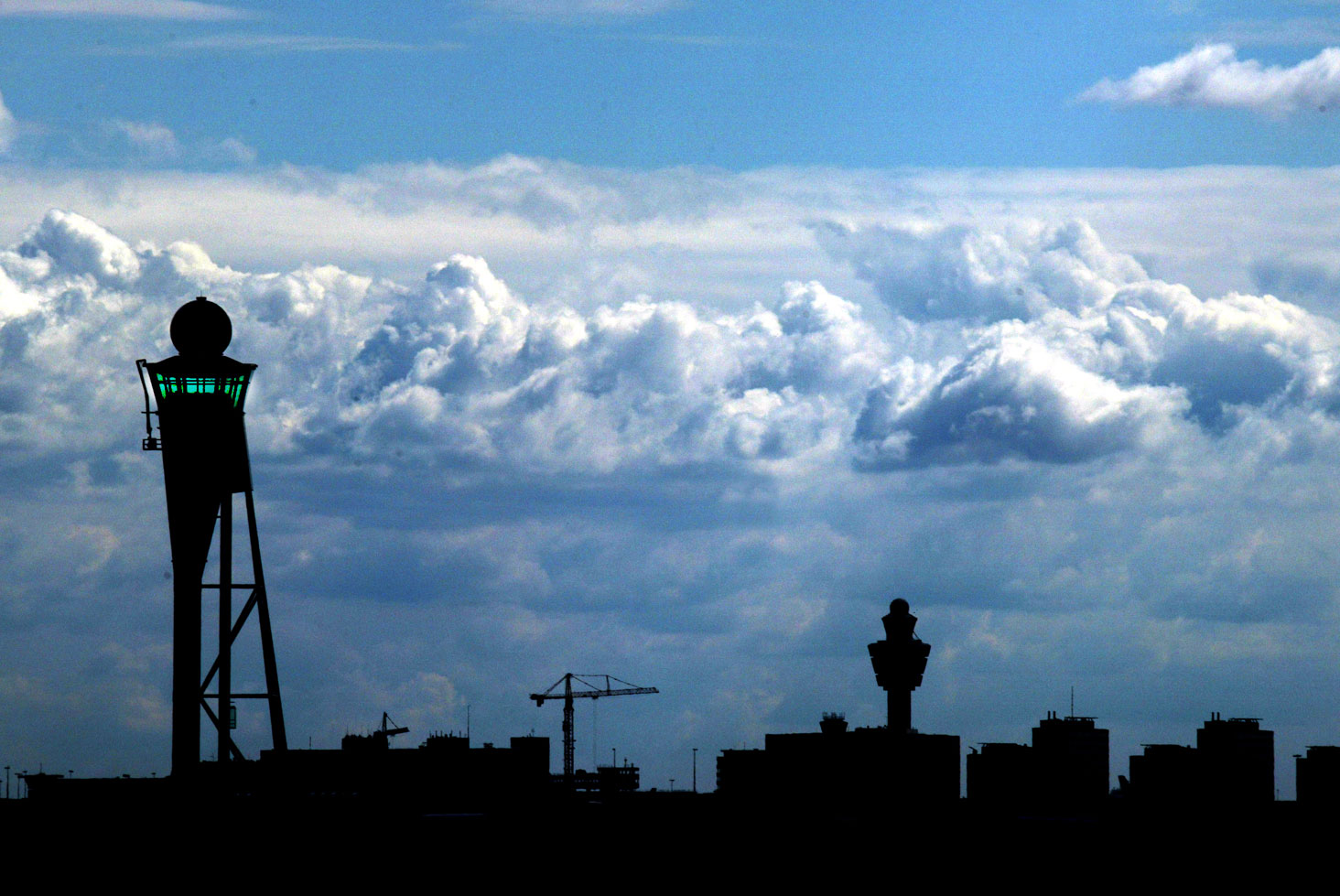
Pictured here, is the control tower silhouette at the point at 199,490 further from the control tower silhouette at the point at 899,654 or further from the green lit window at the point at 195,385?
the control tower silhouette at the point at 899,654

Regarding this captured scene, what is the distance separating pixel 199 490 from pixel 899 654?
31335 millimetres

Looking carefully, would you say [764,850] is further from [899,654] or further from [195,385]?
[195,385]

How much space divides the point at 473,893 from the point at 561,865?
5.13m

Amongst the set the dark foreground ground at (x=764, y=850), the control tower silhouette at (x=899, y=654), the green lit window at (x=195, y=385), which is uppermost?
the green lit window at (x=195, y=385)

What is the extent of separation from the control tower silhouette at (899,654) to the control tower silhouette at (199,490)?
26733mm

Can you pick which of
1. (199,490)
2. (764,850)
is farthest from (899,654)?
(199,490)

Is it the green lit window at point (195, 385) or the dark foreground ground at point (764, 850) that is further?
the dark foreground ground at point (764, 850)

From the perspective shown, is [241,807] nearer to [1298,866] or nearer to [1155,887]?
[1155,887]

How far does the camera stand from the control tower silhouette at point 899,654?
82875 mm

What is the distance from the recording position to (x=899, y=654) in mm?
82938

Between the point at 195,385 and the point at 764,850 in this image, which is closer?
the point at 195,385

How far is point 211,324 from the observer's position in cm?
8175

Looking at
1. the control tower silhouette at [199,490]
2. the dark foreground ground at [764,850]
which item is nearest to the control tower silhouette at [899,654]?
the dark foreground ground at [764,850]

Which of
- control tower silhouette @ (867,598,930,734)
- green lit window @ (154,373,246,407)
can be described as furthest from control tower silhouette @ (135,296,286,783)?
control tower silhouette @ (867,598,930,734)
